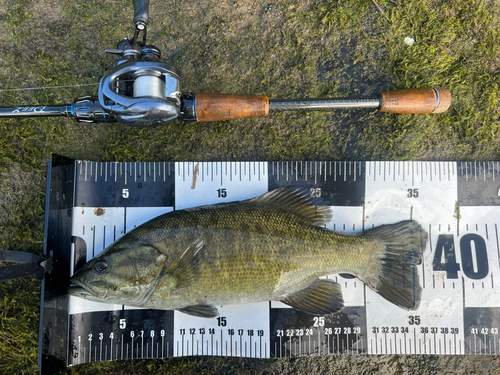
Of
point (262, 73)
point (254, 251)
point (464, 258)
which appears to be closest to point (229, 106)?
point (262, 73)

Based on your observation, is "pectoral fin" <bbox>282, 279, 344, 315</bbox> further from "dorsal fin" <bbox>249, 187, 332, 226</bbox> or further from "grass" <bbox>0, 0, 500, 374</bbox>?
"grass" <bbox>0, 0, 500, 374</bbox>

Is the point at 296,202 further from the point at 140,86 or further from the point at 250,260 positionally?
the point at 140,86

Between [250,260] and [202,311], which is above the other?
[250,260]

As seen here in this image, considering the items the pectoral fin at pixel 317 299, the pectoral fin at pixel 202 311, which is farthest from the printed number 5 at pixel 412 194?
the pectoral fin at pixel 202 311

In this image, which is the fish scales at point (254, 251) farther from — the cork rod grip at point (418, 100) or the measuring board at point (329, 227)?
the cork rod grip at point (418, 100)

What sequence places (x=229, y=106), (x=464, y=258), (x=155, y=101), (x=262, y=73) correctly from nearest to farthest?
(x=155, y=101)
(x=229, y=106)
(x=464, y=258)
(x=262, y=73)

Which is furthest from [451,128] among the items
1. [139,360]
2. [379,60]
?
[139,360]

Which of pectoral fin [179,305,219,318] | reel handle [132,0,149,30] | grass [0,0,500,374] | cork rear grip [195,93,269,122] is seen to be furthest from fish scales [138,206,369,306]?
reel handle [132,0,149,30]

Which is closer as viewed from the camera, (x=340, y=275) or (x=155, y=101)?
(x=155, y=101)
